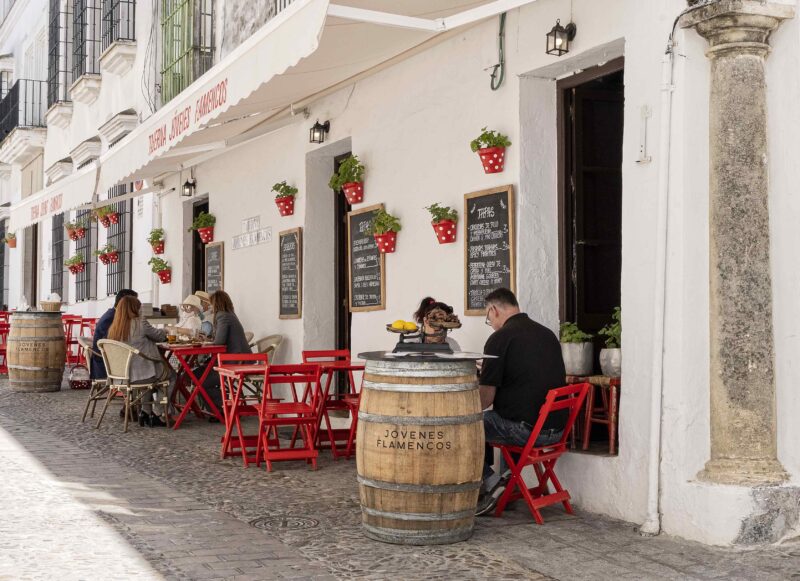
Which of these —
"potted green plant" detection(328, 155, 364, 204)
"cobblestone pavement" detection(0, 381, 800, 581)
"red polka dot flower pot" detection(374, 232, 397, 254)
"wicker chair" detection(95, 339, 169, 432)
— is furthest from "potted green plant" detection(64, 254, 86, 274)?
"red polka dot flower pot" detection(374, 232, 397, 254)

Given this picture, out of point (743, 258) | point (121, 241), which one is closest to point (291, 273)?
point (743, 258)

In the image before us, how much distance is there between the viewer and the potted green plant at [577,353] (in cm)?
610

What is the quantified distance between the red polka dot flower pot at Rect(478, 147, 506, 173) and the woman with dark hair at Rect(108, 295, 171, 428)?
4.07 meters

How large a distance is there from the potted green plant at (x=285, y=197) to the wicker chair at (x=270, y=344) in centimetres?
128

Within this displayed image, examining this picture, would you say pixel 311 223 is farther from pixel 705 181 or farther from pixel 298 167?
pixel 705 181

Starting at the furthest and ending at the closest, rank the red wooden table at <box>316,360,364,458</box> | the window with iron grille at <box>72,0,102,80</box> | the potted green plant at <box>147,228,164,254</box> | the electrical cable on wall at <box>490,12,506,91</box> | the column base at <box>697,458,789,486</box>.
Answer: the window with iron grille at <box>72,0,102,80</box>, the potted green plant at <box>147,228,164,254</box>, the red wooden table at <box>316,360,364,458</box>, the electrical cable on wall at <box>490,12,506,91</box>, the column base at <box>697,458,789,486</box>

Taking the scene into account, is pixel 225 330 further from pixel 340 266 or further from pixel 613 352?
pixel 613 352

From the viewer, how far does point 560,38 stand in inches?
232

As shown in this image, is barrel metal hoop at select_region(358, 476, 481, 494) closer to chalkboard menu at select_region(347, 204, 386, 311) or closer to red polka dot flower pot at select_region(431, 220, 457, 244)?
red polka dot flower pot at select_region(431, 220, 457, 244)

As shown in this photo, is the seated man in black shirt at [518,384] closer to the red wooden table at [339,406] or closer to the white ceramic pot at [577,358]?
the white ceramic pot at [577,358]

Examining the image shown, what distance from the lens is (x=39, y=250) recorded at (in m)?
21.2

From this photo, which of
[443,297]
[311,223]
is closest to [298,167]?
[311,223]

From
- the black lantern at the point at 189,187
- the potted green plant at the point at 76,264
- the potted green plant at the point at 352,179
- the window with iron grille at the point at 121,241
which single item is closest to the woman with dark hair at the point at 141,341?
the potted green plant at the point at 352,179

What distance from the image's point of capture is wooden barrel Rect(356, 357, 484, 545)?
4773 mm
